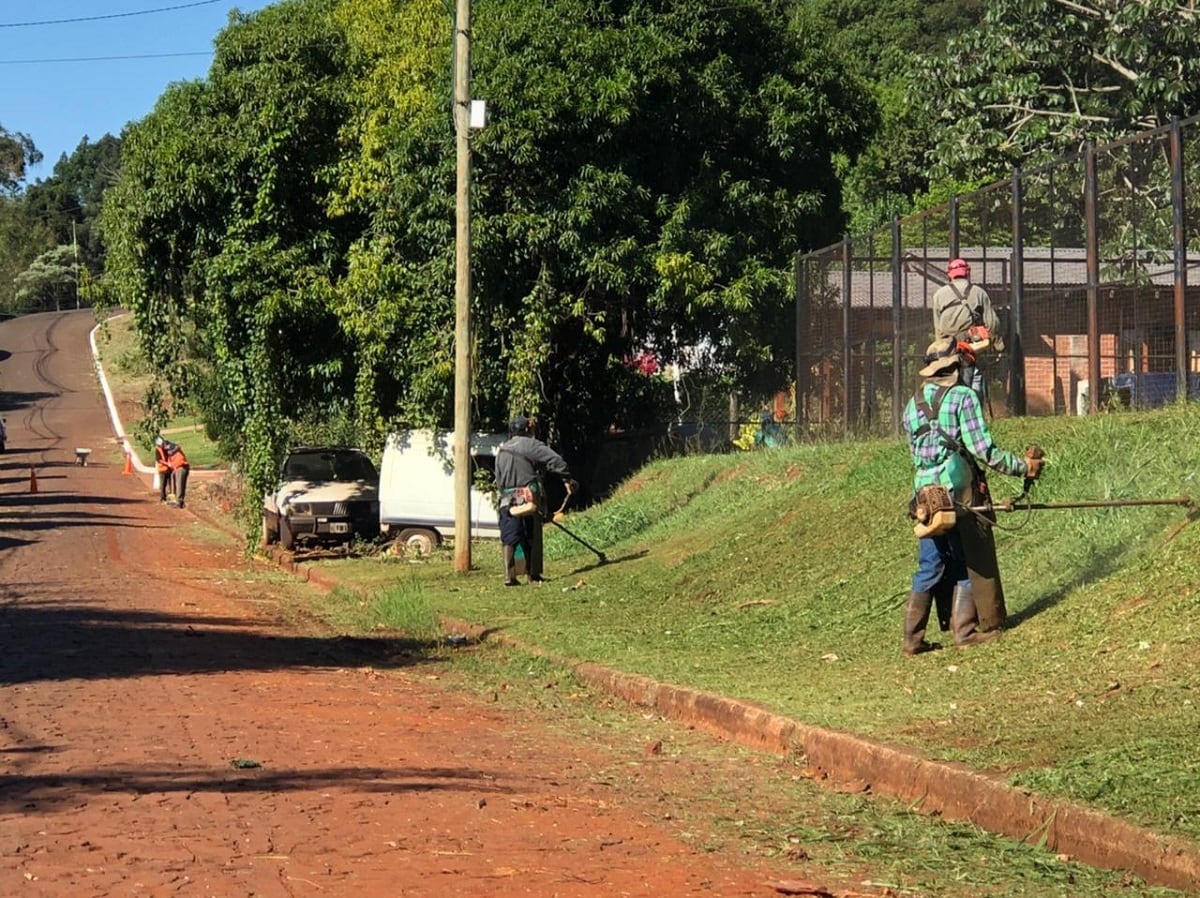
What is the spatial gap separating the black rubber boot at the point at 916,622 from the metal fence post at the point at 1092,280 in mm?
5788

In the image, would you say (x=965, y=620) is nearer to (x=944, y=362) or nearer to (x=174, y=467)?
(x=944, y=362)

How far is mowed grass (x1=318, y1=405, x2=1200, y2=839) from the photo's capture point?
24.2 ft

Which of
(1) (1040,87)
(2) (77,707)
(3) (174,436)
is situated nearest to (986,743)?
(2) (77,707)

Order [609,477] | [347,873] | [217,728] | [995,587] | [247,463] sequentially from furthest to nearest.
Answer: [609,477], [247,463], [995,587], [217,728], [347,873]

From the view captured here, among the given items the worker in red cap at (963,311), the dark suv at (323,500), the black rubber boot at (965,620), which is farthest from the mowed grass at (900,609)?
the dark suv at (323,500)

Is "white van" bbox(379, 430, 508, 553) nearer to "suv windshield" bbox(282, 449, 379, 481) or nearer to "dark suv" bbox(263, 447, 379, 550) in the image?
"dark suv" bbox(263, 447, 379, 550)

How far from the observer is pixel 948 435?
383 inches

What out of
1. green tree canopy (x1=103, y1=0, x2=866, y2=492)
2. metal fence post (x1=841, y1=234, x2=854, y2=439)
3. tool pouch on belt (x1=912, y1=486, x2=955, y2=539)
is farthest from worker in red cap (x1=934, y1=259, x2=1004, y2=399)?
green tree canopy (x1=103, y1=0, x2=866, y2=492)

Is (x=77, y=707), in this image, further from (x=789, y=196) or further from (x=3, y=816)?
(x=789, y=196)

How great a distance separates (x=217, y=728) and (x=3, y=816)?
2431mm

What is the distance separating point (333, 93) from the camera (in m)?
24.5

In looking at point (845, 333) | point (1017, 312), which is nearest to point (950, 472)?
point (1017, 312)

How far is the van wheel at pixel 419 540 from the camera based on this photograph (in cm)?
2323

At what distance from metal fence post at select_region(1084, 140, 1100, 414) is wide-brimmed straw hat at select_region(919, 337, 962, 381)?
5418 millimetres
